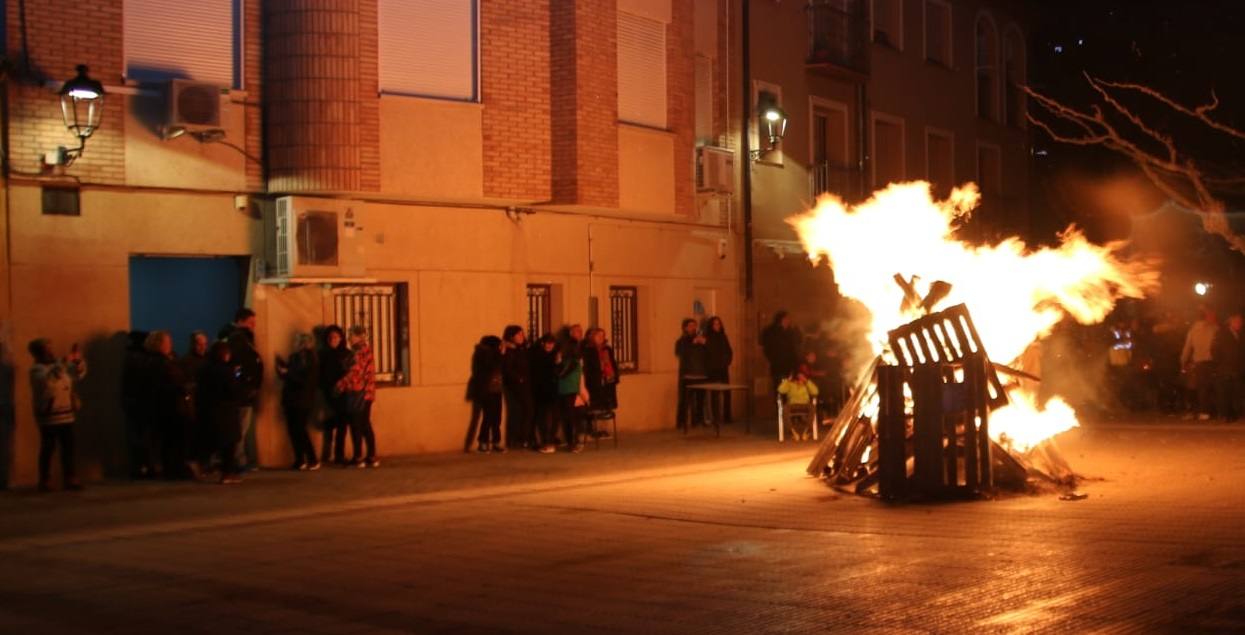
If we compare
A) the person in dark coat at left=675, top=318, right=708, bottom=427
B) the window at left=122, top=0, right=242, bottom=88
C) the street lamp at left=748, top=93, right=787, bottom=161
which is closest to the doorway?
the window at left=122, top=0, right=242, bottom=88

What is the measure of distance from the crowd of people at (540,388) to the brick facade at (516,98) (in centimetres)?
→ 209

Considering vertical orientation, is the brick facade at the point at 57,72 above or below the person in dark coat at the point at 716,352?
above

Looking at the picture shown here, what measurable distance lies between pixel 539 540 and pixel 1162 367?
16959 millimetres

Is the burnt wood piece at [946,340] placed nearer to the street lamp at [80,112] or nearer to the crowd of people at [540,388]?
the crowd of people at [540,388]

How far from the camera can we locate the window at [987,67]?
1388 inches

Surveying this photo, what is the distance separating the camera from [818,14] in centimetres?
2761

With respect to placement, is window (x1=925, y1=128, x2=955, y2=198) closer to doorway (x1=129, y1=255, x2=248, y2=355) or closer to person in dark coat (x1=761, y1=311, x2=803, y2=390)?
person in dark coat (x1=761, y1=311, x2=803, y2=390)

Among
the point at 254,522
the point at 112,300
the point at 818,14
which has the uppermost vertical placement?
the point at 818,14

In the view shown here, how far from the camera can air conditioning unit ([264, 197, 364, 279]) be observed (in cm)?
1758

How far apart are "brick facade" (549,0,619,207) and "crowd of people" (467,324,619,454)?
207 centimetres

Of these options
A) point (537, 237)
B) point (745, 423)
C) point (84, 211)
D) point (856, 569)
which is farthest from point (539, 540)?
point (745, 423)

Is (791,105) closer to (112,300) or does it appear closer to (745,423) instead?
(745,423)

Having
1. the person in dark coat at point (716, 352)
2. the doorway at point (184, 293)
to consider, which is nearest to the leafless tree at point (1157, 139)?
the person in dark coat at point (716, 352)

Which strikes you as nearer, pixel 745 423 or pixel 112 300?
pixel 112 300
